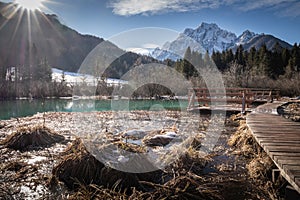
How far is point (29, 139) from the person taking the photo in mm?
6297

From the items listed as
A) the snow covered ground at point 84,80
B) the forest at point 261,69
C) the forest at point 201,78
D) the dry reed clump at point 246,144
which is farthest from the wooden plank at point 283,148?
the snow covered ground at point 84,80

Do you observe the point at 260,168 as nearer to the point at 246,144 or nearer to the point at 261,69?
the point at 246,144

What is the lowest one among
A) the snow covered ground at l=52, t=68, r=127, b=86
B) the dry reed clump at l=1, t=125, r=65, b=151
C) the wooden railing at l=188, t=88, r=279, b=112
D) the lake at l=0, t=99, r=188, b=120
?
the lake at l=0, t=99, r=188, b=120

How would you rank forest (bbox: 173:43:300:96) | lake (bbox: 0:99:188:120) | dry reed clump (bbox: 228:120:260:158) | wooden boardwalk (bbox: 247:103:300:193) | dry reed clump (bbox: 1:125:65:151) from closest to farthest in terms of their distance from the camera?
1. wooden boardwalk (bbox: 247:103:300:193)
2. dry reed clump (bbox: 228:120:260:158)
3. dry reed clump (bbox: 1:125:65:151)
4. lake (bbox: 0:99:188:120)
5. forest (bbox: 173:43:300:96)

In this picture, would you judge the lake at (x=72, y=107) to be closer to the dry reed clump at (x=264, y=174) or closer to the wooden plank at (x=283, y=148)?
the dry reed clump at (x=264, y=174)

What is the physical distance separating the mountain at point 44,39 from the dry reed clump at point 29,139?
8388 cm

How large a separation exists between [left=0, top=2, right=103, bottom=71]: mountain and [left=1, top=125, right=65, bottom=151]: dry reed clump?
8388cm

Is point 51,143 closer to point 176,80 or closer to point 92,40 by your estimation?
point 176,80

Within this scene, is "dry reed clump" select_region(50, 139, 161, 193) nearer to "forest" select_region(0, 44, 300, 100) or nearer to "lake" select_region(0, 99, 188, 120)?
"lake" select_region(0, 99, 188, 120)

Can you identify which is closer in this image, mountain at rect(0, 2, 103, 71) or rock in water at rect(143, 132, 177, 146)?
rock in water at rect(143, 132, 177, 146)

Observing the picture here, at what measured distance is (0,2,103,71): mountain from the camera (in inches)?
3482

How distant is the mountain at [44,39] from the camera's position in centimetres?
8844

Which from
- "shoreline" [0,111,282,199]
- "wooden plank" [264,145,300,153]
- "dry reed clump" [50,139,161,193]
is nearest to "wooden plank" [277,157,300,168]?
"wooden plank" [264,145,300,153]

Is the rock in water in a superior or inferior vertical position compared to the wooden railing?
inferior
